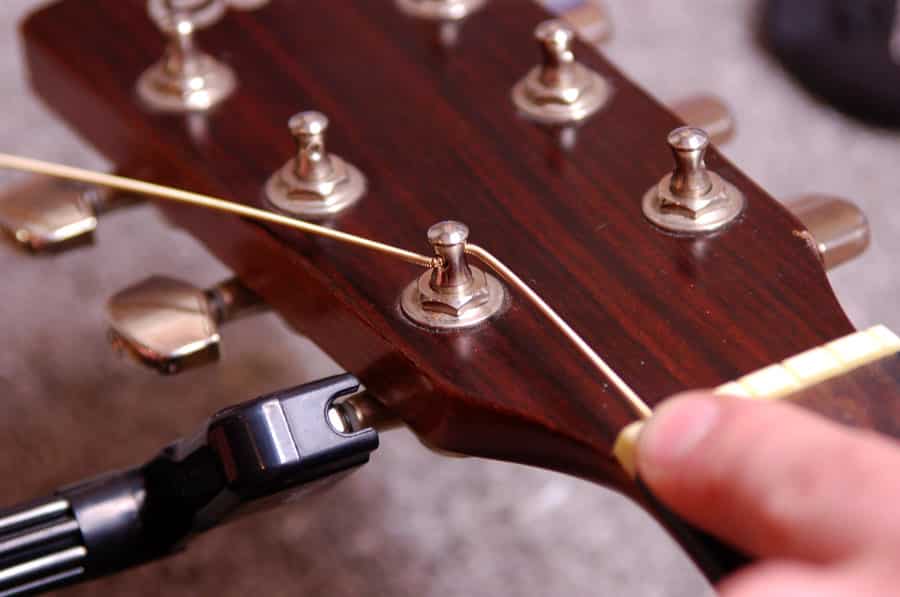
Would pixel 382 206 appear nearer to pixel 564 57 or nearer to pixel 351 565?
pixel 564 57

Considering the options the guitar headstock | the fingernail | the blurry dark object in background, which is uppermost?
the fingernail

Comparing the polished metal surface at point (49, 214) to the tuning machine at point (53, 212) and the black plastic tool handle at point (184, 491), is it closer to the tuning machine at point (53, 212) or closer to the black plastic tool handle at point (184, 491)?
the tuning machine at point (53, 212)

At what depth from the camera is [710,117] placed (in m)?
0.68

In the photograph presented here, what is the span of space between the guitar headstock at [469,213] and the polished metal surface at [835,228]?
0.13 ft

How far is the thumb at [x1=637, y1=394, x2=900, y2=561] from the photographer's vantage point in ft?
1.24

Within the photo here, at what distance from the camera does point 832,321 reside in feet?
1.73

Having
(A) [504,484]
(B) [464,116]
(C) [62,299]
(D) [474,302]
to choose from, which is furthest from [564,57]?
(C) [62,299]

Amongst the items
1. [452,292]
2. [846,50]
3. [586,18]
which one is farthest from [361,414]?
[846,50]

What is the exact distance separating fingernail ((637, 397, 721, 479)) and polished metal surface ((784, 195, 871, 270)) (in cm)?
22

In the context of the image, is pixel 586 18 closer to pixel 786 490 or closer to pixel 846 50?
pixel 846 50

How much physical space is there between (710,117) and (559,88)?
0.27ft

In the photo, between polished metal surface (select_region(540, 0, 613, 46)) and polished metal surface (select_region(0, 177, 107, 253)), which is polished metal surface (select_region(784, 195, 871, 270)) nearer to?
polished metal surface (select_region(540, 0, 613, 46))

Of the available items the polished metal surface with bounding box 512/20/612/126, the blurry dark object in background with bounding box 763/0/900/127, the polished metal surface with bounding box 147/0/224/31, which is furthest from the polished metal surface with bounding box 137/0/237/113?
the blurry dark object in background with bounding box 763/0/900/127

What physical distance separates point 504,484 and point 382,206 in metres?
0.25
